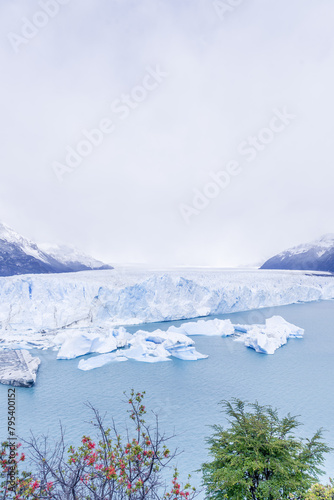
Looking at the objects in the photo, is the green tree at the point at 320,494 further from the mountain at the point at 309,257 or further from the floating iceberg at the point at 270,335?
the mountain at the point at 309,257

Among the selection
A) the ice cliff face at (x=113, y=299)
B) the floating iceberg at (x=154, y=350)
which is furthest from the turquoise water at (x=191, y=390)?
the ice cliff face at (x=113, y=299)

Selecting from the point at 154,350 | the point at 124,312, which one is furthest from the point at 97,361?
the point at 124,312

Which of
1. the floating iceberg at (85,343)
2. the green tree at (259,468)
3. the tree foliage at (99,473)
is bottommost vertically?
the green tree at (259,468)

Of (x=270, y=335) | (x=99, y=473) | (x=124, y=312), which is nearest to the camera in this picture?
(x=99, y=473)

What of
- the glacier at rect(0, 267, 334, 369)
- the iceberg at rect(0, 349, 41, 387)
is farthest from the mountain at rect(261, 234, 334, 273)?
the iceberg at rect(0, 349, 41, 387)

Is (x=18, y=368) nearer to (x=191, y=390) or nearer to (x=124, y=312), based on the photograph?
(x=191, y=390)

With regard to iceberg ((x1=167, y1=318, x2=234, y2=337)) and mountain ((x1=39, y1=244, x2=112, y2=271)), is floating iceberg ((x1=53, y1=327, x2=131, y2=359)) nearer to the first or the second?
iceberg ((x1=167, y1=318, x2=234, y2=337))
